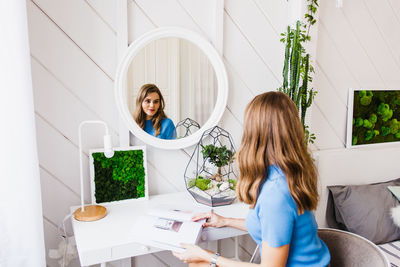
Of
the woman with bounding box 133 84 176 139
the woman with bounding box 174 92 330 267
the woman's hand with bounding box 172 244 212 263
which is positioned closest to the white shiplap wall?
the woman with bounding box 133 84 176 139

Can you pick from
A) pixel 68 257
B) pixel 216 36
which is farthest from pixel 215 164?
pixel 68 257

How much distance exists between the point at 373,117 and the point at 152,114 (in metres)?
1.61

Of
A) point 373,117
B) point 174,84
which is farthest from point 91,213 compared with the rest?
point 373,117

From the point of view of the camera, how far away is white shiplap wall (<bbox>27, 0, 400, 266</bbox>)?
1598 millimetres

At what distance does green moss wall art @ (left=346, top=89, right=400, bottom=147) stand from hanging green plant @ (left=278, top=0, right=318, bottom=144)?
1.67 ft

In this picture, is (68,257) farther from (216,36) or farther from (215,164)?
(216,36)

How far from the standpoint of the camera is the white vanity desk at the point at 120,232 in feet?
4.31

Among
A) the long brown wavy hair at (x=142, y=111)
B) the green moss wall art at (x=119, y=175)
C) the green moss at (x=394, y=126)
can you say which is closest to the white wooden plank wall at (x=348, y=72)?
the green moss at (x=394, y=126)

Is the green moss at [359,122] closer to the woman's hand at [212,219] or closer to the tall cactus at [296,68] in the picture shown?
the tall cactus at [296,68]

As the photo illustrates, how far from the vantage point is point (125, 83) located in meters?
1.69

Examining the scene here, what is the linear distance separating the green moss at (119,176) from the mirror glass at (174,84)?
0.18 m

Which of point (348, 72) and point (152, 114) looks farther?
point (348, 72)

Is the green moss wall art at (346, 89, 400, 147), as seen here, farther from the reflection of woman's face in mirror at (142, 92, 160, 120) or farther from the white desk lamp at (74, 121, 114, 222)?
the white desk lamp at (74, 121, 114, 222)

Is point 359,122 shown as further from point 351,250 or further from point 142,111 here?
point 142,111
